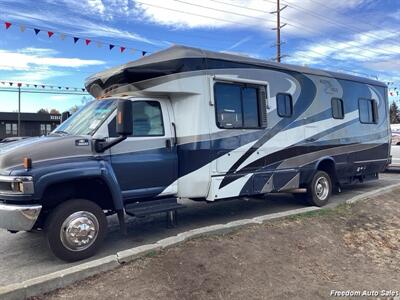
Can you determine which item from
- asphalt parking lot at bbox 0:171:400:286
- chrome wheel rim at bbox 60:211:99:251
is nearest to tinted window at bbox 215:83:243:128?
asphalt parking lot at bbox 0:171:400:286

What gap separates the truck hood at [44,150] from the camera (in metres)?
5.34

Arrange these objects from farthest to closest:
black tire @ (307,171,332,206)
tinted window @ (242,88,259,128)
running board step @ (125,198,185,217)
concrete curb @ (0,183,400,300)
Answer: black tire @ (307,171,332,206) < tinted window @ (242,88,259,128) < running board step @ (125,198,185,217) < concrete curb @ (0,183,400,300)

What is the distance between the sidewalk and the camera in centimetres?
482

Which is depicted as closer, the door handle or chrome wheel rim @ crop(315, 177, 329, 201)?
the door handle

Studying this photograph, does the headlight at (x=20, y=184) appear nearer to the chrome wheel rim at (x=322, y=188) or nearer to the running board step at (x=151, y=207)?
the running board step at (x=151, y=207)

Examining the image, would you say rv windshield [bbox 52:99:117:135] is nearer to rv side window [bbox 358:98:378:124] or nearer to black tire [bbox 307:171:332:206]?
black tire [bbox 307:171:332:206]

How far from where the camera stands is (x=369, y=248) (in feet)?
23.1

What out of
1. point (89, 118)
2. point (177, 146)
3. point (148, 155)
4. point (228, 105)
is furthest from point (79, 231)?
point (228, 105)

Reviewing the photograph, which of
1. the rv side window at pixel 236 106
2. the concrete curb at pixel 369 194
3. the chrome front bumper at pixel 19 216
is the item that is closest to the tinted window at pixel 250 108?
the rv side window at pixel 236 106

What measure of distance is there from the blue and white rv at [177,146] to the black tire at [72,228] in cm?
1

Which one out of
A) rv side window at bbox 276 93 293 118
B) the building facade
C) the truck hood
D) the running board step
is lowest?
the running board step

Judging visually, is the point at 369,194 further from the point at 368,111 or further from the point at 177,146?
the point at 177,146

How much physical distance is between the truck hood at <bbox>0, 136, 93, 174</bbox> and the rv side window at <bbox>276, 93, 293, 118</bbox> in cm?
429

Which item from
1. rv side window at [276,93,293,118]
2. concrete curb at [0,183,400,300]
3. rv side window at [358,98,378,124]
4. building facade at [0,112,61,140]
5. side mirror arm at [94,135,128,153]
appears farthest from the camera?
building facade at [0,112,61,140]
